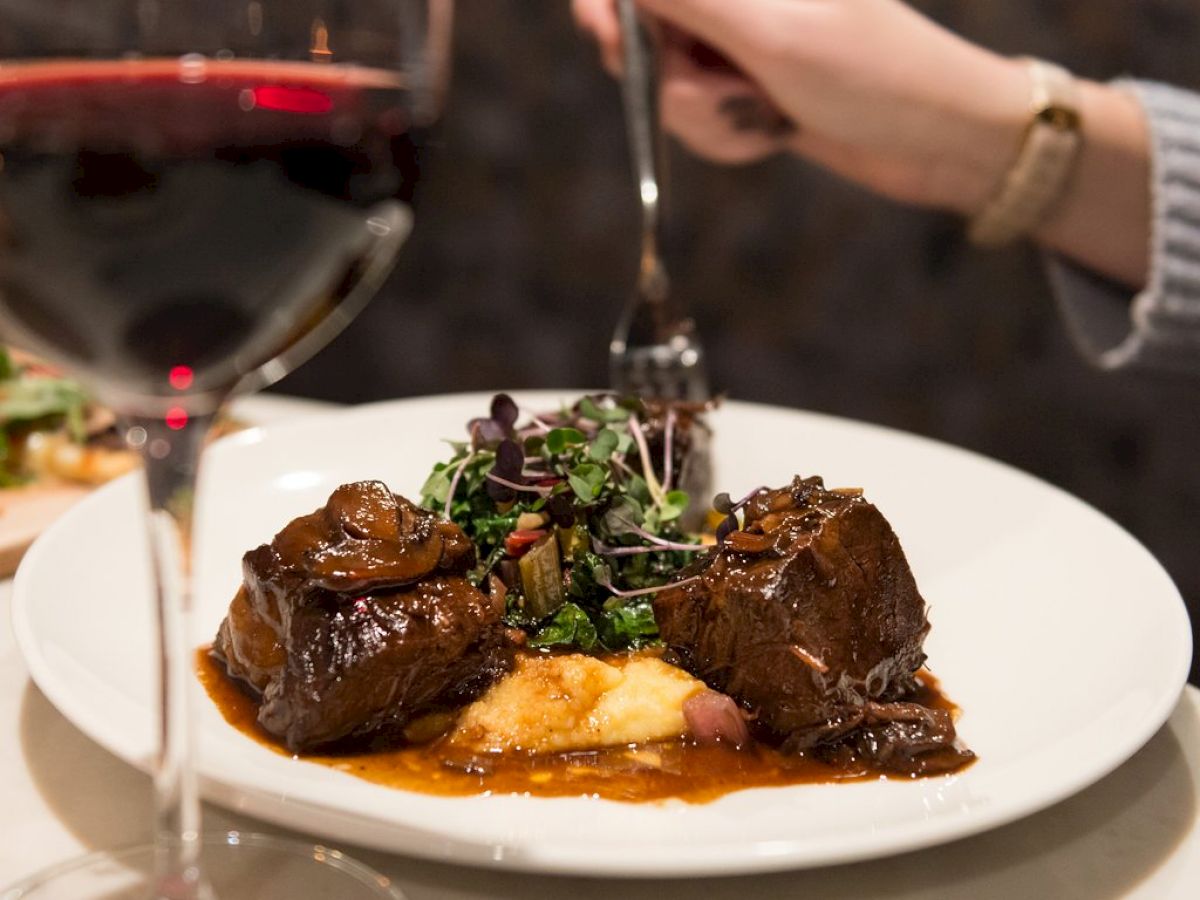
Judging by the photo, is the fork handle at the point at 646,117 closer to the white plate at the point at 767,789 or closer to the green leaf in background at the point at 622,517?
the white plate at the point at 767,789

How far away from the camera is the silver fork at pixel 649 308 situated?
109 inches

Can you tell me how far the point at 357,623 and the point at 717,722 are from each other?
0.47 meters

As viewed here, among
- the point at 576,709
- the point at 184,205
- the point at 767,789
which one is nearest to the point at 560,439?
the point at 576,709

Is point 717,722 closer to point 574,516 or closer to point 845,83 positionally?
point 574,516

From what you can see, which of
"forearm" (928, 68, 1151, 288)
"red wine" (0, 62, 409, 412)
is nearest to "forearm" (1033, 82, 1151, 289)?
"forearm" (928, 68, 1151, 288)

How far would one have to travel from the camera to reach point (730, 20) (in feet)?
8.45

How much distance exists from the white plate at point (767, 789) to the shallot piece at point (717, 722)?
159 mm

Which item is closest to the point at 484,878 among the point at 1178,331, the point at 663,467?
the point at 663,467

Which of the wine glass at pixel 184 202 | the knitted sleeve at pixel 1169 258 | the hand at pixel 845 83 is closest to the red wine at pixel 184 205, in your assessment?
the wine glass at pixel 184 202

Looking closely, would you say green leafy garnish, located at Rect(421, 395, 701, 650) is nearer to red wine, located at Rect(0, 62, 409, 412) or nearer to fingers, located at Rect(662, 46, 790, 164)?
red wine, located at Rect(0, 62, 409, 412)

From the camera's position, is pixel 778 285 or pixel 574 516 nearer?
pixel 574 516

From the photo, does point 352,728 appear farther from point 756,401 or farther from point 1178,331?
point 756,401

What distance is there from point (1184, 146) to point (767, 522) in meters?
1.93

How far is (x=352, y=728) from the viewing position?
1.41 meters
